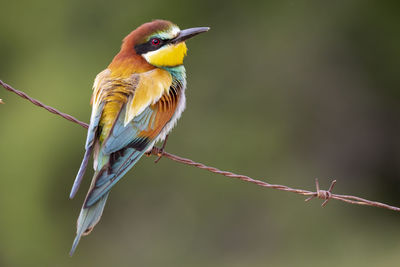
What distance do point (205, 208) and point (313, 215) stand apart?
0.92 m

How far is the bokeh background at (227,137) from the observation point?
5.61m

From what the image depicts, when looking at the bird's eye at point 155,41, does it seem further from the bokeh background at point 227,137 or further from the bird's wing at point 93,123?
the bokeh background at point 227,137

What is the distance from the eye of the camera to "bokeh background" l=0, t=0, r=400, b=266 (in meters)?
5.61

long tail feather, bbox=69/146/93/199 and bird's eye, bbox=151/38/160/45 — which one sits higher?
bird's eye, bbox=151/38/160/45

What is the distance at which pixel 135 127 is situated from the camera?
2734 mm

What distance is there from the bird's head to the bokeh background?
2274mm

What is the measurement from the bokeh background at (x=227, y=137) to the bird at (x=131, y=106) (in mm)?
2299

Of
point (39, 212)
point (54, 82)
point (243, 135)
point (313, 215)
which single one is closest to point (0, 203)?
point (39, 212)

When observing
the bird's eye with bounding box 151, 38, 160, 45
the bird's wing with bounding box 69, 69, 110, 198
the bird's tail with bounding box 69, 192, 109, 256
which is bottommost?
the bird's tail with bounding box 69, 192, 109, 256

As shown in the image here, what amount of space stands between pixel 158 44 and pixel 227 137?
2861 mm

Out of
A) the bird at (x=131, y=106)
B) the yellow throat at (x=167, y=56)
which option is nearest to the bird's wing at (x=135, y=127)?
the bird at (x=131, y=106)

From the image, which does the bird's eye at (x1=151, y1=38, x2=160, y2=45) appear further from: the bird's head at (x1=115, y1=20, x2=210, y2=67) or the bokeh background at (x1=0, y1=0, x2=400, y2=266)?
the bokeh background at (x1=0, y1=0, x2=400, y2=266)

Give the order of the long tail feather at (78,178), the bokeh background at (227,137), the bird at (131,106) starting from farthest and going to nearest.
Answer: the bokeh background at (227,137) < the bird at (131,106) < the long tail feather at (78,178)

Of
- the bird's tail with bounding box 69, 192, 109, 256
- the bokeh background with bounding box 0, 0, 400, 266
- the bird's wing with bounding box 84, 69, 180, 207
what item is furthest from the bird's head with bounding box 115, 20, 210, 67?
the bokeh background with bounding box 0, 0, 400, 266
